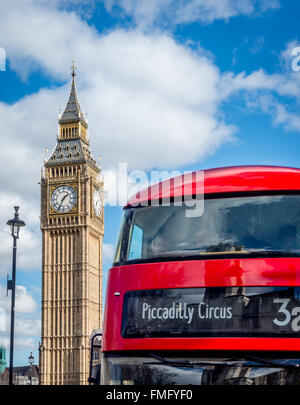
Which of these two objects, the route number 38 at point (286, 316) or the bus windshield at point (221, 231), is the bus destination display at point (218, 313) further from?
the bus windshield at point (221, 231)

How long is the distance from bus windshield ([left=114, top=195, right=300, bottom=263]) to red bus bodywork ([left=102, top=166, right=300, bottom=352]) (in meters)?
0.12

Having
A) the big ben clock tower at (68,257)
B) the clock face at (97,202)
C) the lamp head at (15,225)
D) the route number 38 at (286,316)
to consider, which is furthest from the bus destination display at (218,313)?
the clock face at (97,202)

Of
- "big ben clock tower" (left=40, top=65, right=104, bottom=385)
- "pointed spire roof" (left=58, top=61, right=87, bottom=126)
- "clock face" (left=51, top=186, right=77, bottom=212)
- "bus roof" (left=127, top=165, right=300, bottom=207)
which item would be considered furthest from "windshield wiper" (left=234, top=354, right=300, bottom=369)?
"pointed spire roof" (left=58, top=61, right=87, bottom=126)

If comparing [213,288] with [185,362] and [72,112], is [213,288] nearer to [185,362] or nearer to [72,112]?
[185,362]

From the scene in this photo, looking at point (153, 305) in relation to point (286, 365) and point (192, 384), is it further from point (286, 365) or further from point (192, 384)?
point (286, 365)

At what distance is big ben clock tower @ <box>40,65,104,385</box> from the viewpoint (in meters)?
59.6

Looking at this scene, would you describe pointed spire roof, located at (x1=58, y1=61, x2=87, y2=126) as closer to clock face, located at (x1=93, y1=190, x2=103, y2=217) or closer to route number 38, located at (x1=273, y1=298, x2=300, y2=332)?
clock face, located at (x1=93, y1=190, x2=103, y2=217)

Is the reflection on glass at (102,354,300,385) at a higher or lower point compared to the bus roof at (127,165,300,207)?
lower

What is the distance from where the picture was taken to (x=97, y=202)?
62750 millimetres

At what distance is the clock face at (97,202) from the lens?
62.0m

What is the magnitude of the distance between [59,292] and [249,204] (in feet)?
180

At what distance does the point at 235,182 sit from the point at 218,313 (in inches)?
57.9

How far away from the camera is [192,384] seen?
270 inches
